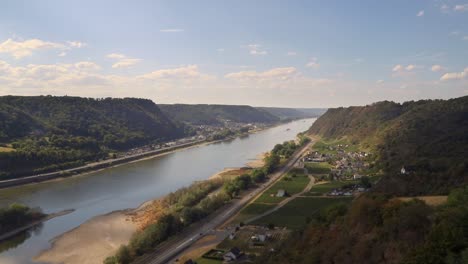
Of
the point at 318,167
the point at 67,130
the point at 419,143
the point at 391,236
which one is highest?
the point at 67,130

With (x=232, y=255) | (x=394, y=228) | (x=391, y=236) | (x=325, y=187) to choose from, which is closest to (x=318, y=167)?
(x=325, y=187)

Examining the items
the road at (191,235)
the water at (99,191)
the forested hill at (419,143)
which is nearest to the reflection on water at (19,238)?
the water at (99,191)

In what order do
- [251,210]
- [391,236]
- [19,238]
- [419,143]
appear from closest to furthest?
[391,236]
[19,238]
[251,210]
[419,143]

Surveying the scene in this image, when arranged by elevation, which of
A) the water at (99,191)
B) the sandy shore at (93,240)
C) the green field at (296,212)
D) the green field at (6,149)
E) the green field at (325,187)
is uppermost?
the green field at (6,149)

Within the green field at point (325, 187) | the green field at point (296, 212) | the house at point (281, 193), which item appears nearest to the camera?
the green field at point (296, 212)

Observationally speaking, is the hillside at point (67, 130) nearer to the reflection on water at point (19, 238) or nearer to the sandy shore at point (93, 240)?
the reflection on water at point (19, 238)

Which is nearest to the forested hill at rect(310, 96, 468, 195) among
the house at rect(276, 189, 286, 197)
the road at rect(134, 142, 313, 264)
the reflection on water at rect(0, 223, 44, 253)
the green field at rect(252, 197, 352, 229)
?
the green field at rect(252, 197, 352, 229)

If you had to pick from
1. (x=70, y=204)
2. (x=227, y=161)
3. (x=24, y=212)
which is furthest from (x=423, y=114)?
(x=24, y=212)

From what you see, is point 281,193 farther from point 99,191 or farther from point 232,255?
point 99,191
